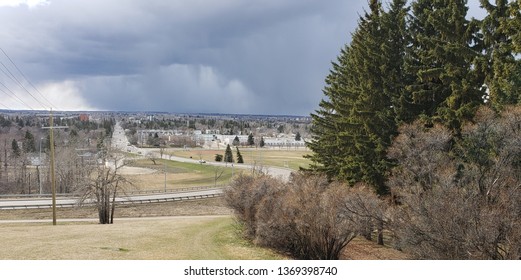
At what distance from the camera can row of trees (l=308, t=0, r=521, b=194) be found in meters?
19.8

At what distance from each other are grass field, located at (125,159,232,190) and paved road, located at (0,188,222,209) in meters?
7.34

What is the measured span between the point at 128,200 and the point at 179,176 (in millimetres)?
30625

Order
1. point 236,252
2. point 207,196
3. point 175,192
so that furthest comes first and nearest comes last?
point 175,192 → point 207,196 → point 236,252

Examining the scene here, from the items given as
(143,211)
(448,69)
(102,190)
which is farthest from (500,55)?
(143,211)

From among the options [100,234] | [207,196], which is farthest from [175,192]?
[100,234]

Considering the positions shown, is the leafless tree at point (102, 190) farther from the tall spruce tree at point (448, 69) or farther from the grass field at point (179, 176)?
the tall spruce tree at point (448, 69)

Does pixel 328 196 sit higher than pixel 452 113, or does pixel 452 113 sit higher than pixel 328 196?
pixel 452 113

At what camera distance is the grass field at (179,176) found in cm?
6788

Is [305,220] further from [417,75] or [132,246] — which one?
[417,75]

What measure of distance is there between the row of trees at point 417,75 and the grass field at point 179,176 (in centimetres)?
3913

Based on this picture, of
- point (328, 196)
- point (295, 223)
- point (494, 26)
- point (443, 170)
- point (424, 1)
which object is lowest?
point (295, 223)

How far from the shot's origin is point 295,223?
57.1 ft

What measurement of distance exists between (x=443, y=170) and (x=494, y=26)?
9.08 meters
